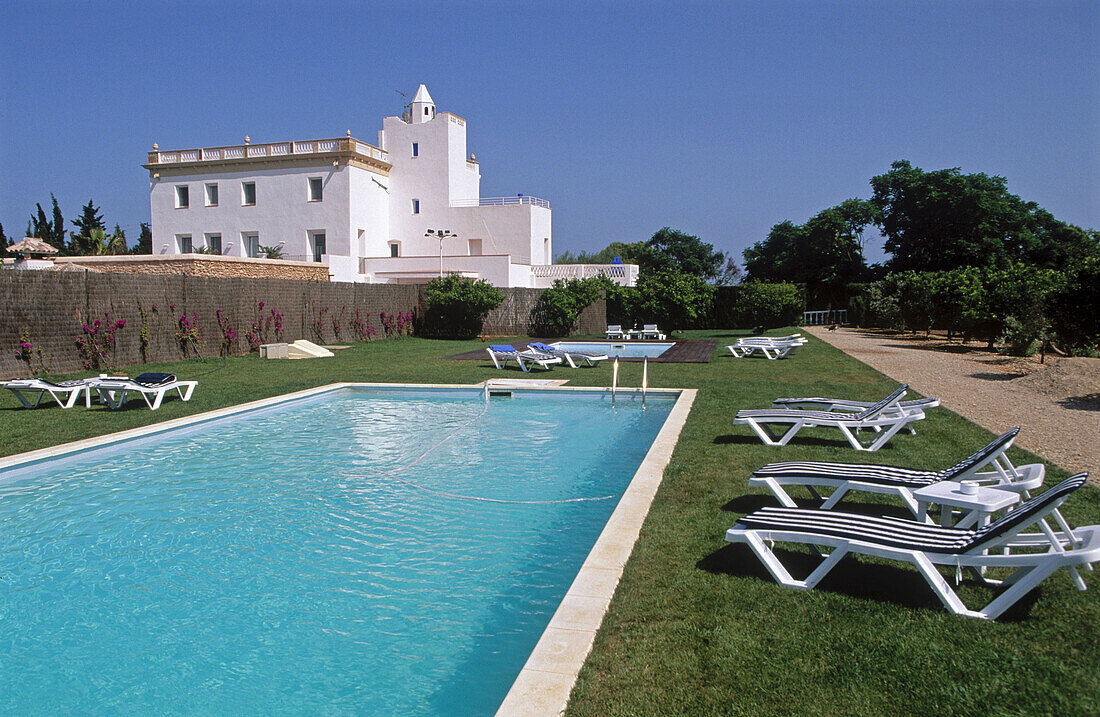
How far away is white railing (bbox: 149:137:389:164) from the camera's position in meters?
44.3

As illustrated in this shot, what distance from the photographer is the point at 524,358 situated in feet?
50.1

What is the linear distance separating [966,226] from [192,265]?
41.4m

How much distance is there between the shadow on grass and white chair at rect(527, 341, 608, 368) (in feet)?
39.1

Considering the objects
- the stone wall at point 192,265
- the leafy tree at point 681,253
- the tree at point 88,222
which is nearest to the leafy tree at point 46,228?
the tree at point 88,222

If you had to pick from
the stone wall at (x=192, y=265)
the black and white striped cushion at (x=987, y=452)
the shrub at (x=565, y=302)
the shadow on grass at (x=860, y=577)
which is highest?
the stone wall at (x=192, y=265)

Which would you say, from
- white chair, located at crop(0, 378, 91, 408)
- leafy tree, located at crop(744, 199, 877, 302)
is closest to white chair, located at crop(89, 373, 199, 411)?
white chair, located at crop(0, 378, 91, 408)

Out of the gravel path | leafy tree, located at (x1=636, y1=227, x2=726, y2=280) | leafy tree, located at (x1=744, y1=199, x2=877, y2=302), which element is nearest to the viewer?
the gravel path

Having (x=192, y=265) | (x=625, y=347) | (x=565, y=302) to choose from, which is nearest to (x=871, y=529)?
(x=625, y=347)

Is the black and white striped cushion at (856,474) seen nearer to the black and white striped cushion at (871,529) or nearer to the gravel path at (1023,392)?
the black and white striped cushion at (871,529)

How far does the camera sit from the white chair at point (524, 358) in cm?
1521

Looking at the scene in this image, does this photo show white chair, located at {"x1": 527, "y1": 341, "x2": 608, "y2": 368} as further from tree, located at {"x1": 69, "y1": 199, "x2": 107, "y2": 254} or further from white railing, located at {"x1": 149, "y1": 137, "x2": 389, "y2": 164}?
tree, located at {"x1": 69, "y1": 199, "x2": 107, "y2": 254}

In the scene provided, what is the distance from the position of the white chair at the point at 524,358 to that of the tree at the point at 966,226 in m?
34.3

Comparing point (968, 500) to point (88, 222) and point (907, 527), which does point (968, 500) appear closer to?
point (907, 527)

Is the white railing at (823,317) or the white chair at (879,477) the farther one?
the white railing at (823,317)
